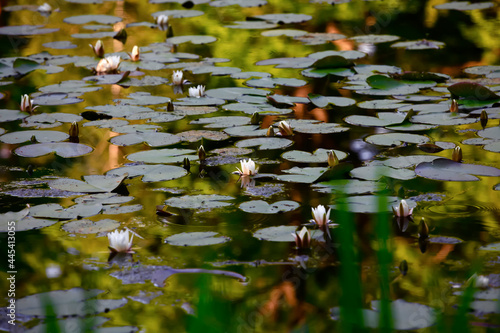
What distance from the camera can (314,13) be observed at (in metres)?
6.20

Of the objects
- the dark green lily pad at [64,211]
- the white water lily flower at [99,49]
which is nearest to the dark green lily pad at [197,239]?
the dark green lily pad at [64,211]

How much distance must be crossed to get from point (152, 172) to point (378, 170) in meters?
0.89

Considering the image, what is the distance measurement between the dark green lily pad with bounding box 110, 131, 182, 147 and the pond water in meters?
0.01

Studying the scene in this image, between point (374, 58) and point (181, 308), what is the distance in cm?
314

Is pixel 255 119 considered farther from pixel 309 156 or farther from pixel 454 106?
pixel 454 106

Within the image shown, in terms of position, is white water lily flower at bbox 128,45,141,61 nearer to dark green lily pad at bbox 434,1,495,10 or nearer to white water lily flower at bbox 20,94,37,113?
white water lily flower at bbox 20,94,37,113

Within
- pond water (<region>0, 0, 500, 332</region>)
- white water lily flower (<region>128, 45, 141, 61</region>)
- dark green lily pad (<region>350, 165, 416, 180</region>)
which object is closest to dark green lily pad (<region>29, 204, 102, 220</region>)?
pond water (<region>0, 0, 500, 332</region>)

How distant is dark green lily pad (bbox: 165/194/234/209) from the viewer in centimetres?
236

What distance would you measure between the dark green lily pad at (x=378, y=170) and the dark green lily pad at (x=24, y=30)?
3.81 meters

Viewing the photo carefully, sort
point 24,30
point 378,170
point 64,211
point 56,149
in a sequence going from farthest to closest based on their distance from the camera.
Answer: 1. point 24,30
2. point 56,149
3. point 378,170
4. point 64,211

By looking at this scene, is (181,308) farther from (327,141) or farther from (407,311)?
(327,141)

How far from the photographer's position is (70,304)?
1743mm

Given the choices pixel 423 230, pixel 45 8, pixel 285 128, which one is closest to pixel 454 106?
pixel 285 128

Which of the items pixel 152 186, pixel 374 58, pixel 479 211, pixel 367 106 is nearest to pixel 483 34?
pixel 374 58
